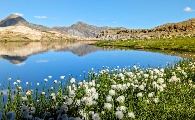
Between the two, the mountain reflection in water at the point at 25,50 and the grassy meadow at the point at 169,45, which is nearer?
the mountain reflection in water at the point at 25,50

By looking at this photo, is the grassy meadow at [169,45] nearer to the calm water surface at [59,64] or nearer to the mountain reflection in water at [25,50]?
the mountain reflection in water at [25,50]

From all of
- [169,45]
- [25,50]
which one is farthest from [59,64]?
[169,45]

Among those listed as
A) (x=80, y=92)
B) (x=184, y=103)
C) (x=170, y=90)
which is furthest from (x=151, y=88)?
(x=80, y=92)

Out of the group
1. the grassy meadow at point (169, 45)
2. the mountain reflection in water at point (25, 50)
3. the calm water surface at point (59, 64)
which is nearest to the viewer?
the calm water surface at point (59, 64)

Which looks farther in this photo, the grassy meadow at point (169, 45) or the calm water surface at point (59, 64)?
the grassy meadow at point (169, 45)

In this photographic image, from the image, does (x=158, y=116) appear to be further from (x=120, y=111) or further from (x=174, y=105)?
(x=120, y=111)

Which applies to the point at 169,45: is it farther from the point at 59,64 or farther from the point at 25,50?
the point at 59,64

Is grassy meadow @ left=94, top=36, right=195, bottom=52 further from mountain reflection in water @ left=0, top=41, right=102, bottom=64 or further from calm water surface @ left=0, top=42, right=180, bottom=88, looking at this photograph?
calm water surface @ left=0, top=42, right=180, bottom=88

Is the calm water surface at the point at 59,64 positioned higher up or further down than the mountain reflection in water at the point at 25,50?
higher up

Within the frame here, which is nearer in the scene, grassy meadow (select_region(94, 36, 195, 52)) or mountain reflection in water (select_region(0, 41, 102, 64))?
mountain reflection in water (select_region(0, 41, 102, 64))

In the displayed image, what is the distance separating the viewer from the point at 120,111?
11.2 metres

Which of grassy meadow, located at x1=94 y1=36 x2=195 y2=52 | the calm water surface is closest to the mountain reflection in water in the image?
the calm water surface

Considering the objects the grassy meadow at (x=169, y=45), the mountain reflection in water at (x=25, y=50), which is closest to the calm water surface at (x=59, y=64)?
the mountain reflection in water at (x=25, y=50)

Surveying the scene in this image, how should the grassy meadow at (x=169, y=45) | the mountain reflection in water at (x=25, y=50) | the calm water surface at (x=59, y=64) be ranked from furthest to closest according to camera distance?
1. the grassy meadow at (x=169, y=45)
2. the mountain reflection in water at (x=25, y=50)
3. the calm water surface at (x=59, y=64)
